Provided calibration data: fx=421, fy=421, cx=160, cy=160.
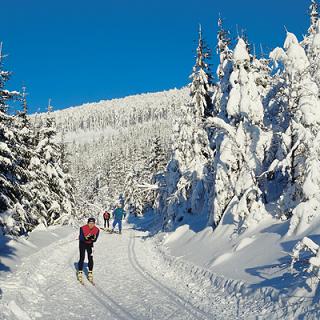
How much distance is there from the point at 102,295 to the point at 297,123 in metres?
8.66

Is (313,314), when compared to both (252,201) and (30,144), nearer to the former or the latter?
(252,201)

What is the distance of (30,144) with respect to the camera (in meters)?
32.7

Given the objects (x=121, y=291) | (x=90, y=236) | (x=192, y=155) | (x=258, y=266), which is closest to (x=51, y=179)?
(x=192, y=155)

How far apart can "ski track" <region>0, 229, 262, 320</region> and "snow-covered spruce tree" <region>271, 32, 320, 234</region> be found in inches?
181

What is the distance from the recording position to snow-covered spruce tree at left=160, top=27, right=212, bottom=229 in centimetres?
2405

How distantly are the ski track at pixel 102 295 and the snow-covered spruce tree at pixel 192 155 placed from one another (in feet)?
26.2

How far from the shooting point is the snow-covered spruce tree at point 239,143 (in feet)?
53.9

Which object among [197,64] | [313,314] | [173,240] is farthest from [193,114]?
[313,314]

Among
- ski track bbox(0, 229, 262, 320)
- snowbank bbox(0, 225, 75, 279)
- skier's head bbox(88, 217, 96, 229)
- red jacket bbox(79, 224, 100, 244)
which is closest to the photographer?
ski track bbox(0, 229, 262, 320)

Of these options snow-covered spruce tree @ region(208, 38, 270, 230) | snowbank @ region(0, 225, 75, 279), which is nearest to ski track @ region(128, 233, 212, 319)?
snow-covered spruce tree @ region(208, 38, 270, 230)

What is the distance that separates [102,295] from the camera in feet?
36.6

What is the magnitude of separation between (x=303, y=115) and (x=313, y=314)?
8.17 meters

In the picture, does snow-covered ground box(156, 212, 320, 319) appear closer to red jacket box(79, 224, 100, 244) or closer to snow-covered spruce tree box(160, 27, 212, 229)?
red jacket box(79, 224, 100, 244)

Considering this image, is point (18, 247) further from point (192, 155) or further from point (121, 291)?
point (192, 155)
